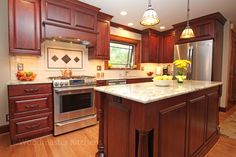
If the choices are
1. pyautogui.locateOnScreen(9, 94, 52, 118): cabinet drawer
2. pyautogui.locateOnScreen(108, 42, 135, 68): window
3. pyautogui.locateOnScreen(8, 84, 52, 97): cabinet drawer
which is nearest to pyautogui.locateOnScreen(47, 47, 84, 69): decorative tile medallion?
pyautogui.locateOnScreen(8, 84, 52, 97): cabinet drawer

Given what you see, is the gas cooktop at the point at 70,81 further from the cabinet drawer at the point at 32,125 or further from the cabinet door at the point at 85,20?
the cabinet door at the point at 85,20

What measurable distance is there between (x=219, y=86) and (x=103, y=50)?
264 centimetres

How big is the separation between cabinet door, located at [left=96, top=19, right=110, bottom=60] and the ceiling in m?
0.32

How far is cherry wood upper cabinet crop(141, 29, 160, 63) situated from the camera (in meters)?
4.83

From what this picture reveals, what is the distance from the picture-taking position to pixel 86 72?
3.68 m

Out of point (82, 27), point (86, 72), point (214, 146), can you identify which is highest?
point (82, 27)

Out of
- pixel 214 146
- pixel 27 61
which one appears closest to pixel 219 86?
pixel 214 146

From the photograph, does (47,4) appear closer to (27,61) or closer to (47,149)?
(27,61)

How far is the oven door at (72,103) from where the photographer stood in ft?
8.49

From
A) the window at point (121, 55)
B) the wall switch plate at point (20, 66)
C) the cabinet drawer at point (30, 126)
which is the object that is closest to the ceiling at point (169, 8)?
the window at point (121, 55)

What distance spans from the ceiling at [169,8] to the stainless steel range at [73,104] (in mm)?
1701

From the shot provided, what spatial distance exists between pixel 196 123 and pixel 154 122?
996 millimetres

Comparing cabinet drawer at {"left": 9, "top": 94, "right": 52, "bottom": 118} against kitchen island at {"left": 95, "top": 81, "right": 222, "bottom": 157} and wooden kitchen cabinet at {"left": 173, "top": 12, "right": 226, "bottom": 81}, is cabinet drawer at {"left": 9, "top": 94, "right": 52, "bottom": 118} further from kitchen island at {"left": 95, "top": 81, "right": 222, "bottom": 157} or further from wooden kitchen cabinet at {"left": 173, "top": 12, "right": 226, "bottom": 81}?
wooden kitchen cabinet at {"left": 173, "top": 12, "right": 226, "bottom": 81}

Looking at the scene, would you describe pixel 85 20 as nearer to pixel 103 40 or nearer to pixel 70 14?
pixel 70 14
